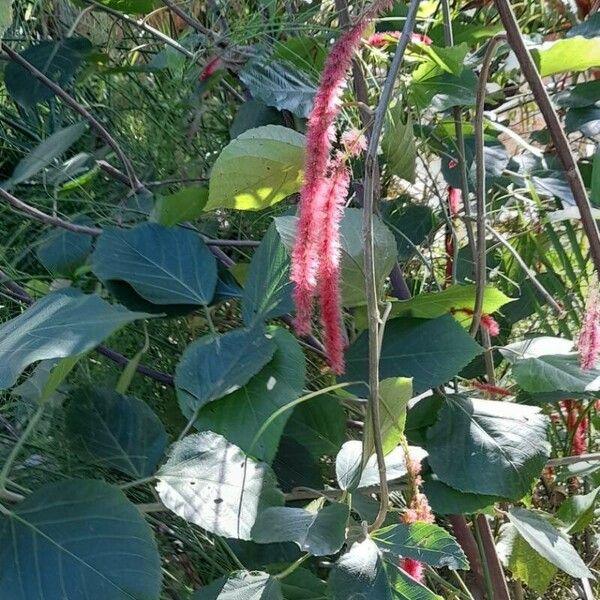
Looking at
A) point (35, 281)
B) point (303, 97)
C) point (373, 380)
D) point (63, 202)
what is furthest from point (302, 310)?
point (63, 202)

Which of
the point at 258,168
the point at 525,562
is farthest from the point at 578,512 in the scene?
the point at 258,168

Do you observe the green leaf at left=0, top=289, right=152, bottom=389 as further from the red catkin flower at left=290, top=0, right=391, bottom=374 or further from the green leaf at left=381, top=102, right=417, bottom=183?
the green leaf at left=381, top=102, right=417, bottom=183

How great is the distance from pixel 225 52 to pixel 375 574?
0.41m

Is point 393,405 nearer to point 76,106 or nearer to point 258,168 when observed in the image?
point 258,168

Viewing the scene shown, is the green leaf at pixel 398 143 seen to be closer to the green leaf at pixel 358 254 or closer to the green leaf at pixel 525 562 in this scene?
the green leaf at pixel 358 254

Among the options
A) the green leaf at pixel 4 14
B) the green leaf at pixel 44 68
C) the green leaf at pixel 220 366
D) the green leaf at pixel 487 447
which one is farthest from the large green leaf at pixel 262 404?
the green leaf at pixel 44 68

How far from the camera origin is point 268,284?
498mm

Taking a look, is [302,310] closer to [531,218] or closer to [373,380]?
[373,380]

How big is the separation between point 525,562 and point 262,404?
0.97 feet

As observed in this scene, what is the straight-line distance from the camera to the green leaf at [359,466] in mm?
454

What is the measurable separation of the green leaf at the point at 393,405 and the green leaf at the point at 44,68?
0.44 m

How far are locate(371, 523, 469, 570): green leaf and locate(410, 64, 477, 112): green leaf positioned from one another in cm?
28

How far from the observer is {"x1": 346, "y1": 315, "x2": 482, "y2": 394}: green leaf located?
1.60 feet

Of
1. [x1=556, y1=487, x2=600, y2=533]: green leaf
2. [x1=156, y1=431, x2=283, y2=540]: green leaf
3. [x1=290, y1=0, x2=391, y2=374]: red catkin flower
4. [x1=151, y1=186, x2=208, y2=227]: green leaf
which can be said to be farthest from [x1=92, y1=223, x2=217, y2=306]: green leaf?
[x1=556, y1=487, x2=600, y2=533]: green leaf
